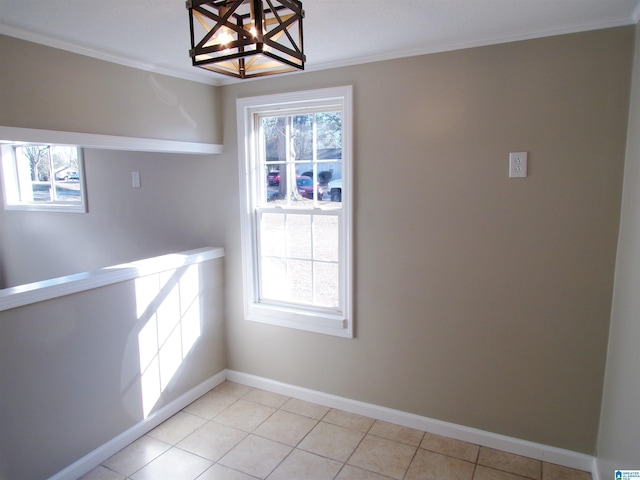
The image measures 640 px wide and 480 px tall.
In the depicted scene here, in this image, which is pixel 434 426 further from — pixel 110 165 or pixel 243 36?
pixel 110 165

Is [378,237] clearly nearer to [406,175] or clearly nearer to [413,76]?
[406,175]

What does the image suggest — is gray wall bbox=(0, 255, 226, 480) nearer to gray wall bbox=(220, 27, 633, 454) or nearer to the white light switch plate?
gray wall bbox=(220, 27, 633, 454)

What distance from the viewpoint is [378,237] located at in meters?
2.63

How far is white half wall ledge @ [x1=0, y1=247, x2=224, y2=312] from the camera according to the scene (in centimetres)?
194

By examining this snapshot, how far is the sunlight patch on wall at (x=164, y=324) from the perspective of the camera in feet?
8.54

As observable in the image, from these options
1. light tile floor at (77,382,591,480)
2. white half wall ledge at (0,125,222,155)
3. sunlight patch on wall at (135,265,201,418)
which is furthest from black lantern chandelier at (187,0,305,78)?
light tile floor at (77,382,591,480)

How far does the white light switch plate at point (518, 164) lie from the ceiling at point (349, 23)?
586 millimetres

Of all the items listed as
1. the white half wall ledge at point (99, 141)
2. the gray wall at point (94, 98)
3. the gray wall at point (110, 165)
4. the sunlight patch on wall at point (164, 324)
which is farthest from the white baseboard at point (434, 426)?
the gray wall at point (94, 98)

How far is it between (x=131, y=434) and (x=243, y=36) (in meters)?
2.42

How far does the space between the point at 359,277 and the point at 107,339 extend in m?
1.53

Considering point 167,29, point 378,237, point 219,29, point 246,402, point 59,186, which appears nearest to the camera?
point 219,29

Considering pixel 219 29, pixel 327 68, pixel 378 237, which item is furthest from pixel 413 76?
pixel 219 29

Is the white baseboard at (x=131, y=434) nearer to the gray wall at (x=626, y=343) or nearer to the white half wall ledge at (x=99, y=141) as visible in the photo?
the white half wall ledge at (x=99, y=141)

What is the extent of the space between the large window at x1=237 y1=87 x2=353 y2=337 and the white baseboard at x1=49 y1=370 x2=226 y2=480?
2.16ft
